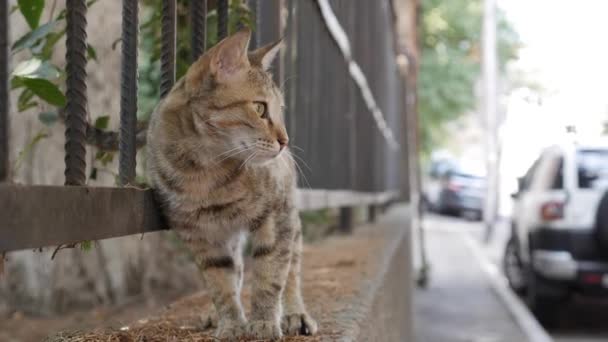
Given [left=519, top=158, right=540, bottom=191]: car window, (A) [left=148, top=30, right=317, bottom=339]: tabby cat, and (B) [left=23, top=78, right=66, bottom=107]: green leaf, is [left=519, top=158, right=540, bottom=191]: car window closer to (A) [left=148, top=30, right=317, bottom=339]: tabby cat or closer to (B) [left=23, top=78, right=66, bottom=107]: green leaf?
(A) [left=148, top=30, right=317, bottom=339]: tabby cat

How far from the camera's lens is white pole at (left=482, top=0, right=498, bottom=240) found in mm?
19806

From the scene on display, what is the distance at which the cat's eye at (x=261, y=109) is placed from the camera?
86.8 inches

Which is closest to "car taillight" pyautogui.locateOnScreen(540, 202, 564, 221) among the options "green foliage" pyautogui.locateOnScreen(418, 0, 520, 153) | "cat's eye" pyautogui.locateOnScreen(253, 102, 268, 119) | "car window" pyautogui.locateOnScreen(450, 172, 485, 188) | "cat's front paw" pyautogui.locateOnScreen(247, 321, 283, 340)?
"cat's front paw" pyautogui.locateOnScreen(247, 321, 283, 340)

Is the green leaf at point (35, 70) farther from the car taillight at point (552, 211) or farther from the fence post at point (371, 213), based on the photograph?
the car taillight at point (552, 211)

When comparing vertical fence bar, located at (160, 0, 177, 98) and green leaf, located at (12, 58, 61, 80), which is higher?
vertical fence bar, located at (160, 0, 177, 98)

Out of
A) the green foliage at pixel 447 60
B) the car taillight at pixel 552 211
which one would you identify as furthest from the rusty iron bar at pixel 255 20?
the green foliage at pixel 447 60

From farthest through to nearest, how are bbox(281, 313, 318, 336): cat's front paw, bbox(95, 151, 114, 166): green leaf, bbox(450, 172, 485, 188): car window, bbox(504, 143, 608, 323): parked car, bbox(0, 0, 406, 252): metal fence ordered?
bbox(450, 172, 485, 188): car window
bbox(504, 143, 608, 323): parked car
bbox(95, 151, 114, 166): green leaf
bbox(281, 313, 318, 336): cat's front paw
bbox(0, 0, 406, 252): metal fence

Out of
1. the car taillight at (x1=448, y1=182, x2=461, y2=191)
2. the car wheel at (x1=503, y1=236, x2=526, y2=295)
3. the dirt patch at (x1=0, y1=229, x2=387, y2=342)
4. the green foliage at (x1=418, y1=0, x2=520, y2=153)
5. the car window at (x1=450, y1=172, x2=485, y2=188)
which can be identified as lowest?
the car wheel at (x1=503, y1=236, x2=526, y2=295)

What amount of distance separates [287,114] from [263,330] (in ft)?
4.46

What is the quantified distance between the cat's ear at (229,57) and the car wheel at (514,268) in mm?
8628

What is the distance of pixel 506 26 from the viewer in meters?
24.1

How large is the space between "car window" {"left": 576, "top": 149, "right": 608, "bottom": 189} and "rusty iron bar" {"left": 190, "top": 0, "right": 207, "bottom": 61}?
22.5 feet

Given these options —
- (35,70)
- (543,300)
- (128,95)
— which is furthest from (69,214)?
(543,300)

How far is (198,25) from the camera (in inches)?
101
